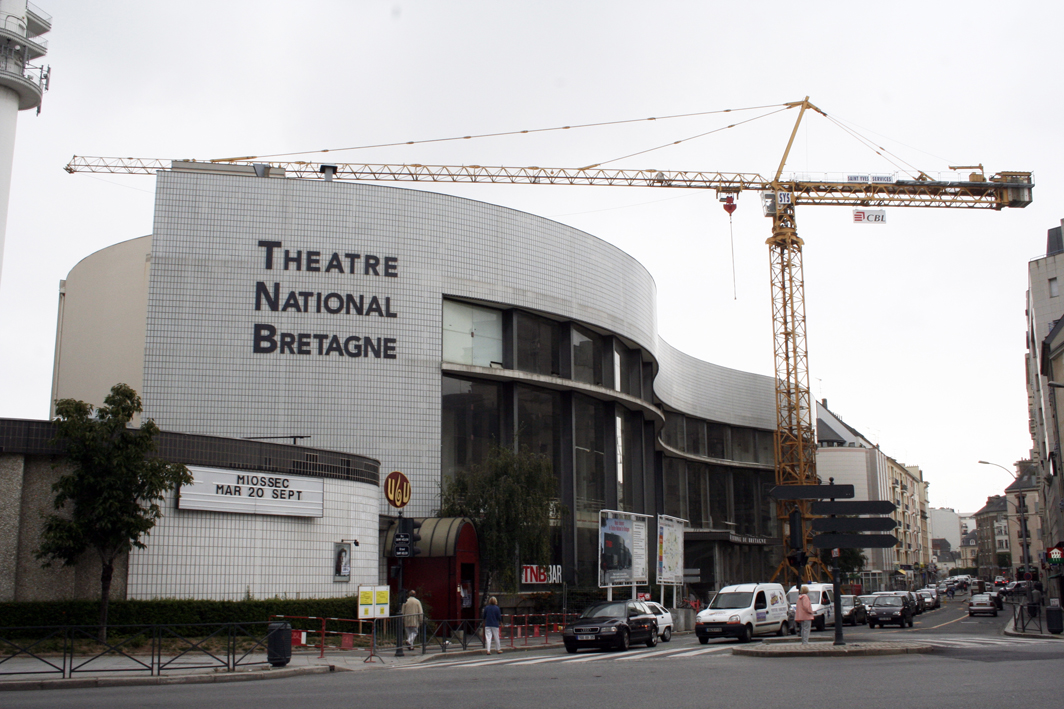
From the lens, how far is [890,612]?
39.5 metres

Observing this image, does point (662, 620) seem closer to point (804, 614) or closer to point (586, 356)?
point (804, 614)

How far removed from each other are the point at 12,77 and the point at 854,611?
140ft

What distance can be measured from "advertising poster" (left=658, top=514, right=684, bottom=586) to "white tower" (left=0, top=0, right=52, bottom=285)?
29.9m

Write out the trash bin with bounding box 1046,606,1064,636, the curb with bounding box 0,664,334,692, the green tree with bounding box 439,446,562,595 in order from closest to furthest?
the curb with bounding box 0,664,334,692
the trash bin with bounding box 1046,606,1064,636
the green tree with bounding box 439,446,562,595

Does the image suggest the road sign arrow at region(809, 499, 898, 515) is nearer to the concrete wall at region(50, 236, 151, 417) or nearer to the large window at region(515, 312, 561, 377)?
the large window at region(515, 312, 561, 377)

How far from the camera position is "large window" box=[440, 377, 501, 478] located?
123 ft

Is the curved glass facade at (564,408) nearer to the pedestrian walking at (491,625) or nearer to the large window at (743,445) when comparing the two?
the pedestrian walking at (491,625)

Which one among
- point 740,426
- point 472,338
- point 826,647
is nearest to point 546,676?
point 826,647

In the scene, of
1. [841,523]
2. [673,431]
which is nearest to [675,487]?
[673,431]

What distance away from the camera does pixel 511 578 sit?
110ft

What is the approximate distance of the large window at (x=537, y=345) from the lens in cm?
3997

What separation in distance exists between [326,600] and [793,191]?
55810mm

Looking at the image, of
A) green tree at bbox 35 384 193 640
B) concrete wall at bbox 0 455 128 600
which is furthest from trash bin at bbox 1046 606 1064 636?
concrete wall at bbox 0 455 128 600

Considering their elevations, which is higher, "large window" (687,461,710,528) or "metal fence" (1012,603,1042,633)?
"large window" (687,461,710,528)
